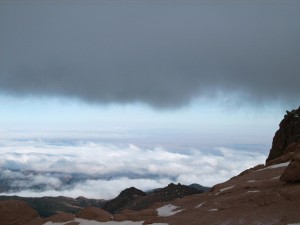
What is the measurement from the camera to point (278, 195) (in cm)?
3534

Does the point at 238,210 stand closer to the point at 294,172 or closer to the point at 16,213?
the point at 294,172

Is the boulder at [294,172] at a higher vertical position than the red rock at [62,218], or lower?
higher

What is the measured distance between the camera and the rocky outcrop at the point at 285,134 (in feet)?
316

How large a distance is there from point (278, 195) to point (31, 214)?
33458mm

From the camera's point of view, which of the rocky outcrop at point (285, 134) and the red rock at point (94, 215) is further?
the rocky outcrop at point (285, 134)

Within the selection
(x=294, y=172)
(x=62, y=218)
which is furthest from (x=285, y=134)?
(x=62, y=218)

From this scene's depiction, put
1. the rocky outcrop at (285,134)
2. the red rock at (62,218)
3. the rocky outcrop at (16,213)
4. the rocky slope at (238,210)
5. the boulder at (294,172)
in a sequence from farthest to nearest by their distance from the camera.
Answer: the rocky outcrop at (285,134) < the rocky outcrop at (16,213) < the red rock at (62,218) < the boulder at (294,172) < the rocky slope at (238,210)

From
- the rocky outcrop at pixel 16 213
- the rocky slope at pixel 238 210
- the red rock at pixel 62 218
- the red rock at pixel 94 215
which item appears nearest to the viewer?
the rocky slope at pixel 238 210

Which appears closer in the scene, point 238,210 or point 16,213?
point 238,210

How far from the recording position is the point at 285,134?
9888 cm

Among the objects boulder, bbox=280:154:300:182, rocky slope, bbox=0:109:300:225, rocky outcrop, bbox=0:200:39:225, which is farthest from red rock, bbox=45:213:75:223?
boulder, bbox=280:154:300:182

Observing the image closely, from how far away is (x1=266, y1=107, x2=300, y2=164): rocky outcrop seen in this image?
96375mm

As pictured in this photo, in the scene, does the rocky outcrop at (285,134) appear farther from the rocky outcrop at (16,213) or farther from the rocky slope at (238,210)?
the rocky outcrop at (16,213)

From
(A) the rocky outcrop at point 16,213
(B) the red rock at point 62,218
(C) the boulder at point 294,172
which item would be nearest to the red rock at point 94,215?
(B) the red rock at point 62,218
